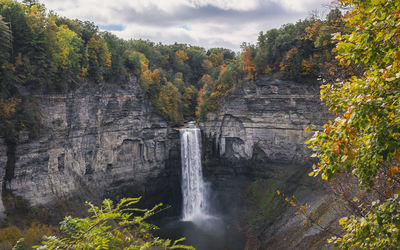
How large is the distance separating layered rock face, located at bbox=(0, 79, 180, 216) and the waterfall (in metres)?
1.82

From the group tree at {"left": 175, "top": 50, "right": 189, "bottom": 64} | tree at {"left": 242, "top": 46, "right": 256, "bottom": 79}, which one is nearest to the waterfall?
tree at {"left": 242, "top": 46, "right": 256, "bottom": 79}

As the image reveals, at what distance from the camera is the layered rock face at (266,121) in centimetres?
3450

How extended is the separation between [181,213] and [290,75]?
22.1 metres

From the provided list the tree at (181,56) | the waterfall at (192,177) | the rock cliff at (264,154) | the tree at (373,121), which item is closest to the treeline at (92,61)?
the rock cliff at (264,154)

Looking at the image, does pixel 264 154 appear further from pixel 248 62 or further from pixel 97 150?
pixel 97 150

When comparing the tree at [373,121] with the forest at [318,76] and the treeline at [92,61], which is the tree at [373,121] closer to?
the forest at [318,76]

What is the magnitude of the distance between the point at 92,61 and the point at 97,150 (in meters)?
9.77

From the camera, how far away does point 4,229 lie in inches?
804

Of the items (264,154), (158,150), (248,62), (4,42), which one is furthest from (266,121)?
(4,42)

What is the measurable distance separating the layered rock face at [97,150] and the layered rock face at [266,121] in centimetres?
666

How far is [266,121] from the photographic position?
3759 cm

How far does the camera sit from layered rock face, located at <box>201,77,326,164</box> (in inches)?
1358

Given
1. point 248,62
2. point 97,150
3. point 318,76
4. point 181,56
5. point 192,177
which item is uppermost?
point 181,56

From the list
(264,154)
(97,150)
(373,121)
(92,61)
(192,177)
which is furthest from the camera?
(192,177)
